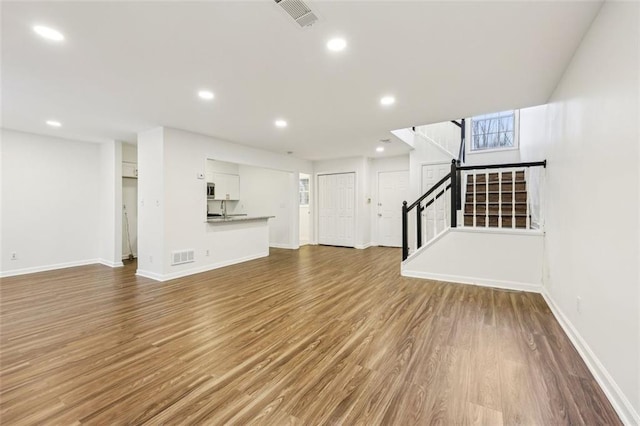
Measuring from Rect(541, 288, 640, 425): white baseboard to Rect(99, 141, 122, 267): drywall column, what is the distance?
6940 mm

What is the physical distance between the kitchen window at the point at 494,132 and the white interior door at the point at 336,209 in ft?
10.2

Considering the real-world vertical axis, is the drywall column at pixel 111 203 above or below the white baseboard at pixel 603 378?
above

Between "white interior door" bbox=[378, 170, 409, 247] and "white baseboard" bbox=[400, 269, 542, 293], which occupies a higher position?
"white interior door" bbox=[378, 170, 409, 247]

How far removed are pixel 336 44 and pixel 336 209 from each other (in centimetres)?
596

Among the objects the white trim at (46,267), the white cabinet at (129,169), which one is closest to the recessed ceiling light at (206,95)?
the white cabinet at (129,169)

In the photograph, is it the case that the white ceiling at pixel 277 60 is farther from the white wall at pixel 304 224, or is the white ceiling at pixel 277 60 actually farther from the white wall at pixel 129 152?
the white wall at pixel 304 224

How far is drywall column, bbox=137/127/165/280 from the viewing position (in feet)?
14.8

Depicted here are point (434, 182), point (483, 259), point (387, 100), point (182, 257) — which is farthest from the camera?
point (434, 182)

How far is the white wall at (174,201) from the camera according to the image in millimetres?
4516

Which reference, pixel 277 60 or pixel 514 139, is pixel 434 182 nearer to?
pixel 514 139

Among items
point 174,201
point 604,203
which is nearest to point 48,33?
point 174,201

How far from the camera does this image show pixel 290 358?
2.16 metres

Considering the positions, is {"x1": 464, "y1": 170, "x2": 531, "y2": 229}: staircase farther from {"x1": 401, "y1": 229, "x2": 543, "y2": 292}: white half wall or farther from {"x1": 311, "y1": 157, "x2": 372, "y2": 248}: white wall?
{"x1": 311, "y1": 157, "x2": 372, "y2": 248}: white wall

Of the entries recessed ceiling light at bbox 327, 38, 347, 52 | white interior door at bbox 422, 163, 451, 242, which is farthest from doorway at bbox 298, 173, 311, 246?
recessed ceiling light at bbox 327, 38, 347, 52
